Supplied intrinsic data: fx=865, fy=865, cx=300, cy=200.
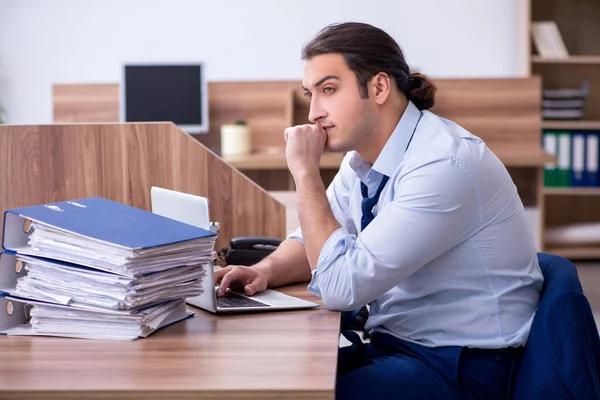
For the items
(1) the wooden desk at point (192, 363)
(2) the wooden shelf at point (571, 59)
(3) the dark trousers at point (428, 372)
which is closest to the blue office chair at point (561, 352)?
(3) the dark trousers at point (428, 372)

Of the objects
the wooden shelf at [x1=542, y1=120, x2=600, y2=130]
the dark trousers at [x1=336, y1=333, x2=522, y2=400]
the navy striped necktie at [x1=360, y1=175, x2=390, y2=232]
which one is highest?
the wooden shelf at [x1=542, y1=120, x2=600, y2=130]

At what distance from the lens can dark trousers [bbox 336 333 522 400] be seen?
1.46m

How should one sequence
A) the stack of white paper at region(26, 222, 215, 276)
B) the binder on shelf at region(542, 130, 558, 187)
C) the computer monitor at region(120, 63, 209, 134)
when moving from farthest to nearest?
the binder on shelf at region(542, 130, 558, 187) < the computer monitor at region(120, 63, 209, 134) < the stack of white paper at region(26, 222, 215, 276)

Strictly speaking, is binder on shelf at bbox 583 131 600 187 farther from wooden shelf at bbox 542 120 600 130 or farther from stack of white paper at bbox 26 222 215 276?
stack of white paper at bbox 26 222 215 276

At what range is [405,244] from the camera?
1.50 m

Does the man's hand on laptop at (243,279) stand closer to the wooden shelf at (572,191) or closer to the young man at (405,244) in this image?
the young man at (405,244)

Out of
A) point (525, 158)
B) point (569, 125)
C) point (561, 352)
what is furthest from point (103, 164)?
point (569, 125)

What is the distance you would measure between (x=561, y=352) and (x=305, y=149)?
631 millimetres

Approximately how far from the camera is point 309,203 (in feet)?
5.43

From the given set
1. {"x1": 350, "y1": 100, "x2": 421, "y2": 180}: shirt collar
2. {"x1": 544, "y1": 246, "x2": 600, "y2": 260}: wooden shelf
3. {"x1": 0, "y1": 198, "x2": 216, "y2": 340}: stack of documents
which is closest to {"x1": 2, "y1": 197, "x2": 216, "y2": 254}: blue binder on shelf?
{"x1": 0, "y1": 198, "x2": 216, "y2": 340}: stack of documents

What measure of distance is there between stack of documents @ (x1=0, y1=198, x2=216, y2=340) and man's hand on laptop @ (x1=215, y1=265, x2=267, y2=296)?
0.23 metres

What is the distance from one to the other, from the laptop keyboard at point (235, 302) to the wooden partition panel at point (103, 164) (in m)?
0.37

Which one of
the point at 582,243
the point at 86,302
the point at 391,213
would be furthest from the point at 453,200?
the point at 582,243

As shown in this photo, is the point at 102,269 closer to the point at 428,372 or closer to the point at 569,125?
the point at 428,372
